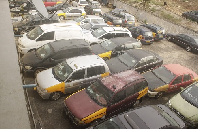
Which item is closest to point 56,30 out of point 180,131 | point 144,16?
point 180,131

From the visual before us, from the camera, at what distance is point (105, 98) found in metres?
9.20

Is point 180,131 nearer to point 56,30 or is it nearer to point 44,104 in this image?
point 44,104

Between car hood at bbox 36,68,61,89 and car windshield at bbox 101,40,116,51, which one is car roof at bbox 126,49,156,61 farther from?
car hood at bbox 36,68,61,89

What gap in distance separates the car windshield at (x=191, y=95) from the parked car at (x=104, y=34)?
7175mm

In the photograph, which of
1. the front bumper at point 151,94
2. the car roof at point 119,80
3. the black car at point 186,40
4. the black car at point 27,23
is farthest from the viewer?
the black car at point 186,40

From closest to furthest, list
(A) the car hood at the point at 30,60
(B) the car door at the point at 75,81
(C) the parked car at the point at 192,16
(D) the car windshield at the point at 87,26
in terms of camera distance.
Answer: (B) the car door at the point at 75,81
(A) the car hood at the point at 30,60
(D) the car windshield at the point at 87,26
(C) the parked car at the point at 192,16

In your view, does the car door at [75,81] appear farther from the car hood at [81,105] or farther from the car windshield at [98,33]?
the car windshield at [98,33]

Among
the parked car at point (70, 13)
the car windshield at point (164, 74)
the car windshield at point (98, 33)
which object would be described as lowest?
the car windshield at point (164, 74)

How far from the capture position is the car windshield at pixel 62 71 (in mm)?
10430

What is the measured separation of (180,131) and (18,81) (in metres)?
5.64

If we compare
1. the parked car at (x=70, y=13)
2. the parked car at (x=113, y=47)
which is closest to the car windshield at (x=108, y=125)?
the parked car at (x=113, y=47)

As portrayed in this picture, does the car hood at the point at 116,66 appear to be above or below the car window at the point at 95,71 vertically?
below

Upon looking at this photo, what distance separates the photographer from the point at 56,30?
14.1 meters

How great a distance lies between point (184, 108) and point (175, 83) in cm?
195
